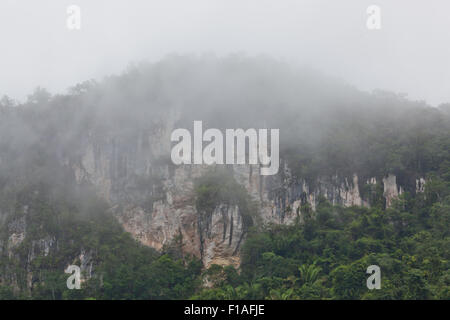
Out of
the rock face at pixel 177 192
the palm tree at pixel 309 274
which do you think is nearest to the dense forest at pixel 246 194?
the palm tree at pixel 309 274

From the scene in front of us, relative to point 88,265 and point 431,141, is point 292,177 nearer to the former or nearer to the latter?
point 431,141

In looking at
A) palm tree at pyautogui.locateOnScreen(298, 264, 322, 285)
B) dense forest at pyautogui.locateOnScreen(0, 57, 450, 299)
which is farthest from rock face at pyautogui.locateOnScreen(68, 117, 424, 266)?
palm tree at pyautogui.locateOnScreen(298, 264, 322, 285)

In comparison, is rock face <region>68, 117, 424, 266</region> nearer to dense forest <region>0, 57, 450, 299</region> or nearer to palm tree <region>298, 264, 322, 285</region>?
dense forest <region>0, 57, 450, 299</region>

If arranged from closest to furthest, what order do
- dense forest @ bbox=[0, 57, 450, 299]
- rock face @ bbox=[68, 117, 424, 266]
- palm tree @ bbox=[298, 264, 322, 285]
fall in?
palm tree @ bbox=[298, 264, 322, 285] → dense forest @ bbox=[0, 57, 450, 299] → rock face @ bbox=[68, 117, 424, 266]

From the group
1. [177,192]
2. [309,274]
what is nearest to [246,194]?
[177,192]

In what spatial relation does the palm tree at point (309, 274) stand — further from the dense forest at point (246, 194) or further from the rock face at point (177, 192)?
the rock face at point (177, 192)

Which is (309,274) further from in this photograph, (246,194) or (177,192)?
(177,192)
